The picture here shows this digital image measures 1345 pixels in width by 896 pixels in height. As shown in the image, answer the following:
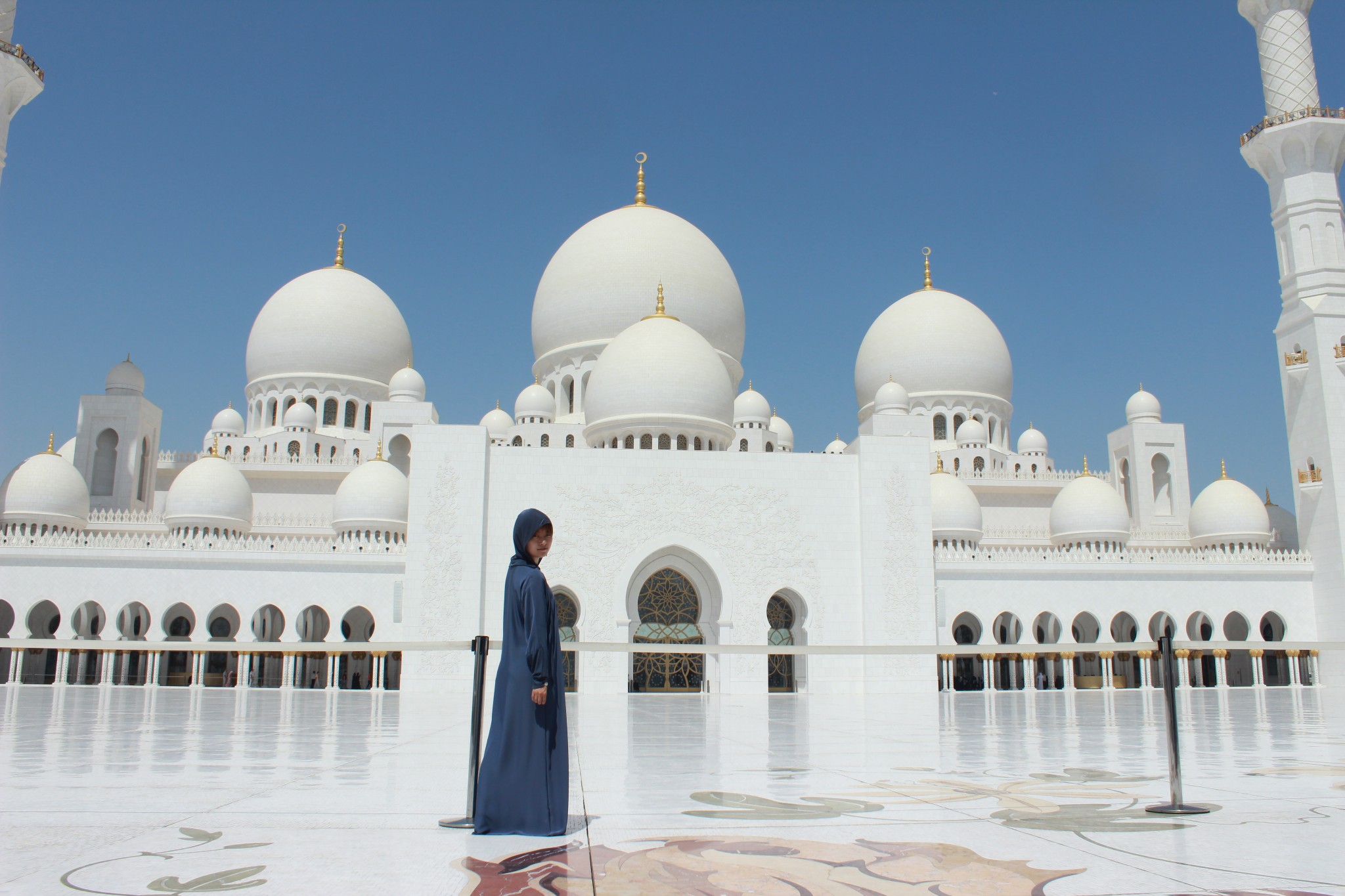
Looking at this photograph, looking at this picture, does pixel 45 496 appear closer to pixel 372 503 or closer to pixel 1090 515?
pixel 372 503

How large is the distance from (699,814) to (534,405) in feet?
65.5

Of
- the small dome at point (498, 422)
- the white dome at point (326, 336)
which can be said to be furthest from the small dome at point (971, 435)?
the white dome at point (326, 336)

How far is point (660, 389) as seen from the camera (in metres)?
19.5

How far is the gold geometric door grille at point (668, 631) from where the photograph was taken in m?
17.4

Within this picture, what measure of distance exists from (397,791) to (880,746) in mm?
3185

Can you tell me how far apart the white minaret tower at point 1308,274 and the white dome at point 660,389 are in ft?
39.8

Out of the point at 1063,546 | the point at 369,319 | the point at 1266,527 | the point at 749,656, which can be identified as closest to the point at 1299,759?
the point at 749,656

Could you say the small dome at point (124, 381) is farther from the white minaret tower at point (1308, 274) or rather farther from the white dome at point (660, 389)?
the white minaret tower at point (1308, 274)

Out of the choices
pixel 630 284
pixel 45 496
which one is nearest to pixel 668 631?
pixel 630 284

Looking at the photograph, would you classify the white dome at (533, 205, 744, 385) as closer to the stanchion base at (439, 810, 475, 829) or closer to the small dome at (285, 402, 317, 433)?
the small dome at (285, 402, 317, 433)

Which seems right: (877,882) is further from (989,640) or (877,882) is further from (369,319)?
(369,319)

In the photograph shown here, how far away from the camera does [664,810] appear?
3615mm

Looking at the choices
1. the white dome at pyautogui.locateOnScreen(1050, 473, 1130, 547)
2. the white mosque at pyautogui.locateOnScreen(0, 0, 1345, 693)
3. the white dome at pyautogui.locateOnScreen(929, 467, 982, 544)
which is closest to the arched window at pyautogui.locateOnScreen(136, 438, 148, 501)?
the white mosque at pyautogui.locateOnScreen(0, 0, 1345, 693)

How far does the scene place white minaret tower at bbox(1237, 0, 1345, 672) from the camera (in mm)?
20922
